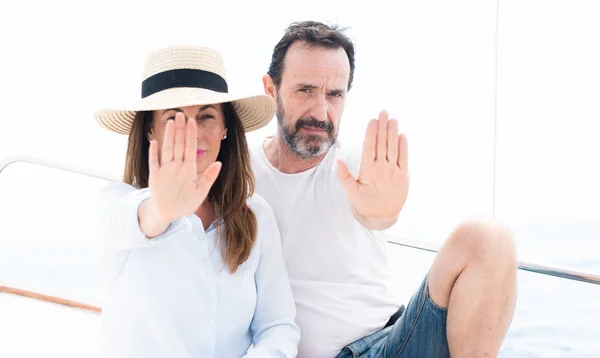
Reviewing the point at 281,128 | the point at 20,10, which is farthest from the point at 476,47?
the point at 281,128

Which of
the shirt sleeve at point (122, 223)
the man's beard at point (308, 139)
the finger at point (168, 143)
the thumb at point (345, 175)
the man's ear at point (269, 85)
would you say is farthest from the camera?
the man's ear at point (269, 85)

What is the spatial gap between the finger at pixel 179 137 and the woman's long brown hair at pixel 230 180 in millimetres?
330

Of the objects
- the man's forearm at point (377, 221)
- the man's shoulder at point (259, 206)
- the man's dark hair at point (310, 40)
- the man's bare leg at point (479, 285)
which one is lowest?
the man's bare leg at point (479, 285)

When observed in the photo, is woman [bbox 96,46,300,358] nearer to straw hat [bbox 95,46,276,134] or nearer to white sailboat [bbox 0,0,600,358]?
straw hat [bbox 95,46,276,134]

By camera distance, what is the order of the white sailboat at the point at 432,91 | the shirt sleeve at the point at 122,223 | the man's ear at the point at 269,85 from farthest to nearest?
1. the white sailboat at the point at 432,91
2. the man's ear at the point at 269,85
3. the shirt sleeve at the point at 122,223

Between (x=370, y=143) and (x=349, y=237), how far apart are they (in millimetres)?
389

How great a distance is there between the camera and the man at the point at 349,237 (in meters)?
1.14

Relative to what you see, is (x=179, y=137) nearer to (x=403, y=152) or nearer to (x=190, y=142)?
(x=190, y=142)

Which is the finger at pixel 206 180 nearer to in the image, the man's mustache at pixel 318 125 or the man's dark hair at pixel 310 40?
the man's mustache at pixel 318 125

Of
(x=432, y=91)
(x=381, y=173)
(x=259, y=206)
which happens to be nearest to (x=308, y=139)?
(x=259, y=206)

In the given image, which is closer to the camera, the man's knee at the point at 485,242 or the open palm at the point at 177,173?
the open palm at the point at 177,173

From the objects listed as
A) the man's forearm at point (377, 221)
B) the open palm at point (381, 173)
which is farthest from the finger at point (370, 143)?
the man's forearm at point (377, 221)

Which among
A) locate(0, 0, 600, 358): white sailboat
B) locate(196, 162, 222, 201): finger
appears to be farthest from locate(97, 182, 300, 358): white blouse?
locate(0, 0, 600, 358): white sailboat

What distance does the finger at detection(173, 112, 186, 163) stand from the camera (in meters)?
0.88
